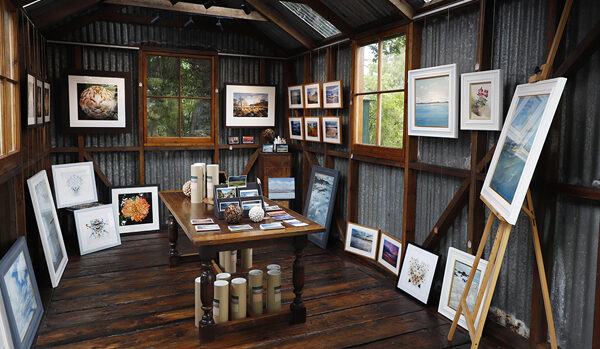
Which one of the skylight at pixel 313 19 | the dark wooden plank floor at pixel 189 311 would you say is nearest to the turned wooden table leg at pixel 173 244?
the dark wooden plank floor at pixel 189 311

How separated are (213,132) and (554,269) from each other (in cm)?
575

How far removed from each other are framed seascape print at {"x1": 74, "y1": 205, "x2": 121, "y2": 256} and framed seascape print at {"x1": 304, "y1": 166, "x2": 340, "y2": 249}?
2852mm

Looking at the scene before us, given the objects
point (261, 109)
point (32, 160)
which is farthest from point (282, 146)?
point (32, 160)

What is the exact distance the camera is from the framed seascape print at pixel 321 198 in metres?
6.52

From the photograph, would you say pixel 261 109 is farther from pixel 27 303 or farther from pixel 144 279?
pixel 27 303

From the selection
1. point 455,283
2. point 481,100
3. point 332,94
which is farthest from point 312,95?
point 455,283

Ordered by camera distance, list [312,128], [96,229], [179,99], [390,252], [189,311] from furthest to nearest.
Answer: [179,99]
[312,128]
[96,229]
[390,252]
[189,311]

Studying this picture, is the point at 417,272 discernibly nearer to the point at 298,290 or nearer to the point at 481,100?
the point at 298,290

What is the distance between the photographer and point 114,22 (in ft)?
23.0

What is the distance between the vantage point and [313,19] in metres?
6.55

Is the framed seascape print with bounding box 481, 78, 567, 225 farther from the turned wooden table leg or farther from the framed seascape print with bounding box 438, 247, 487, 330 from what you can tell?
the turned wooden table leg

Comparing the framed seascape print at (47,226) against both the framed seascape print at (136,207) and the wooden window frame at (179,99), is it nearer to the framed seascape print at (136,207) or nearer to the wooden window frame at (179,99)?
the framed seascape print at (136,207)

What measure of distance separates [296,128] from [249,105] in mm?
1006

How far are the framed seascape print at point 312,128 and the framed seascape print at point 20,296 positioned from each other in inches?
164
